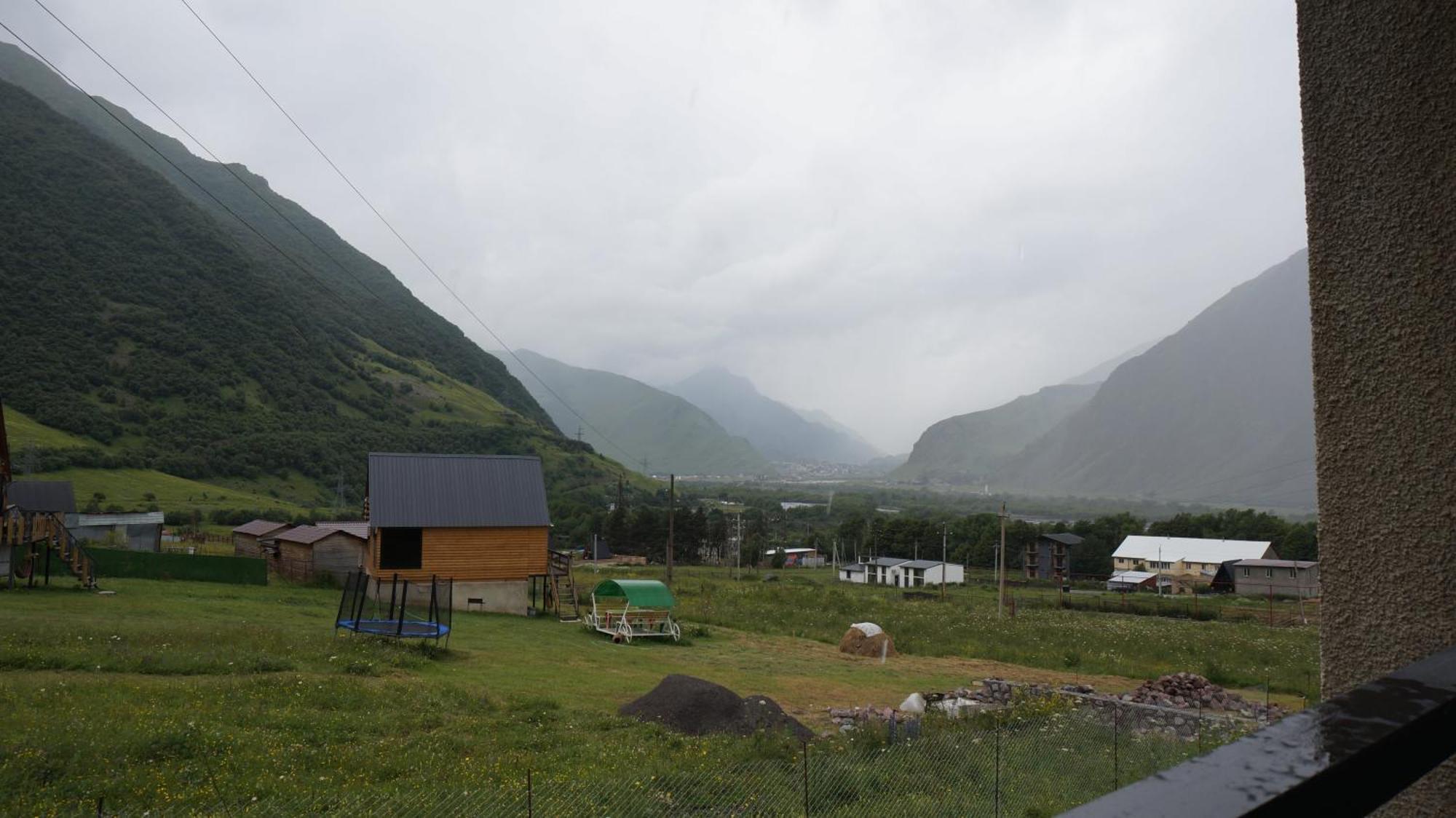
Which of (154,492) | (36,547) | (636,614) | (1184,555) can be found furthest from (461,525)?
(1184,555)

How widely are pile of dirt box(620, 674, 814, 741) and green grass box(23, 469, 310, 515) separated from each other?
69035 millimetres

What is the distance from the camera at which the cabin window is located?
32125 mm

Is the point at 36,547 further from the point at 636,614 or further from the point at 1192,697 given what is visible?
the point at 1192,697

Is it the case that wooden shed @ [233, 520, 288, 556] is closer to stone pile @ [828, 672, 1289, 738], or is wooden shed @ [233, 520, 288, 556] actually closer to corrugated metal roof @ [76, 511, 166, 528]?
corrugated metal roof @ [76, 511, 166, 528]

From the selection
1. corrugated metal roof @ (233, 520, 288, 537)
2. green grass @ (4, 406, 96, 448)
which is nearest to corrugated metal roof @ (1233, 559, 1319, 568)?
corrugated metal roof @ (233, 520, 288, 537)

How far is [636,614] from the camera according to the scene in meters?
31.5

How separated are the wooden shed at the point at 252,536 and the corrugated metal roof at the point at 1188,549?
75.8m

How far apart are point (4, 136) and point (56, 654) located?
555 ft

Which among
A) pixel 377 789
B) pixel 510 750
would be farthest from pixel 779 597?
pixel 377 789

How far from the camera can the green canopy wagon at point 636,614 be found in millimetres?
28766

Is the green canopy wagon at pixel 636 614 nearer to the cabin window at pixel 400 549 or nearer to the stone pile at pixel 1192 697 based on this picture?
the cabin window at pixel 400 549

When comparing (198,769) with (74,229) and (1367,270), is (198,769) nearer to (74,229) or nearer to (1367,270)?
(1367,270)

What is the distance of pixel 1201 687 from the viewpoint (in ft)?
69.4

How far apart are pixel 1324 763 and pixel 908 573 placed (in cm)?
8116
